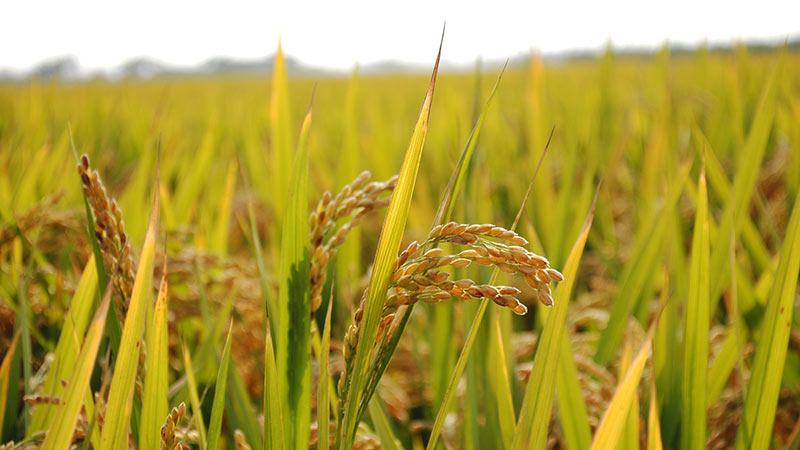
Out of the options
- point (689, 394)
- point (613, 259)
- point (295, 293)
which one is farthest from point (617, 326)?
point (295, 293)

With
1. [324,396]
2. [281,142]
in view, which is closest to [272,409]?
[324,396]

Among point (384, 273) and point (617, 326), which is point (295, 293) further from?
point (617, 326)

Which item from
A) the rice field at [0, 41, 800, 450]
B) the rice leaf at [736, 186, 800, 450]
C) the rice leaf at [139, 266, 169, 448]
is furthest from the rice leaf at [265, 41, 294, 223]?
the rice leaf at [736, 186, 800, 450]

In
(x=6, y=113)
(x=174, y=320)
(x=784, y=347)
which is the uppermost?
(x=6, y=113)

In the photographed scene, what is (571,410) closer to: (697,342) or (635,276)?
(697,342)

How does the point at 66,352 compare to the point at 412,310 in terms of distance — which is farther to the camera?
the point at 66,352

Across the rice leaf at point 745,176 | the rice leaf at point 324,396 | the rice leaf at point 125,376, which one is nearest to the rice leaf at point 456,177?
the rice leaf at point 324,396

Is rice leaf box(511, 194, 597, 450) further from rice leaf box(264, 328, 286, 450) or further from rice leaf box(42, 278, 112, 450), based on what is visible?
rice leaf box(42, 278, 112, 450)
